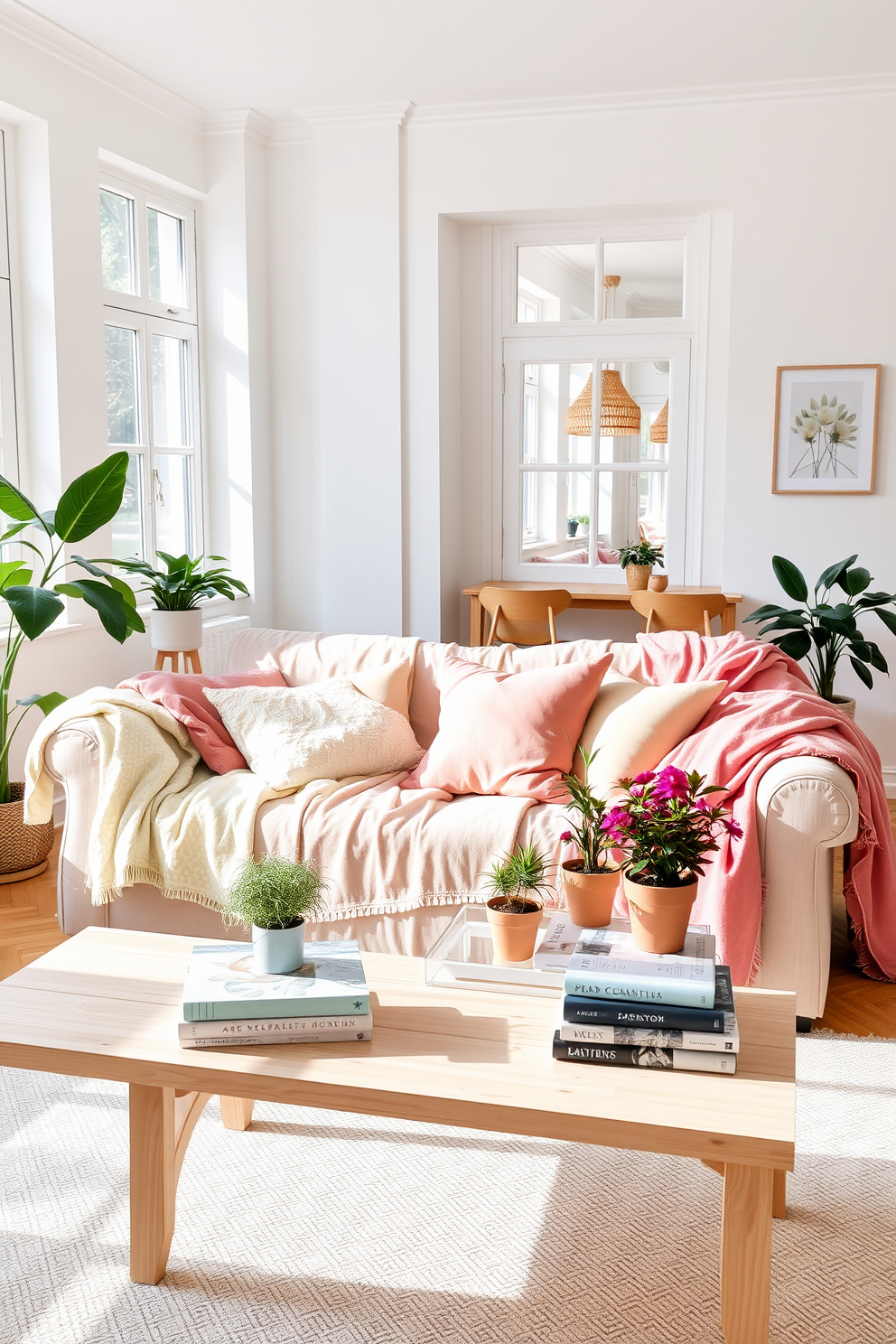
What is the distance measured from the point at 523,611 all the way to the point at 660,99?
2276mm

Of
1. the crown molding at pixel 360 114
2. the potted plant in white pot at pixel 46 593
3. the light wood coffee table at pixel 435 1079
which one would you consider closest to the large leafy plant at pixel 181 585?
the potted plant in white pot at pixel 46 593

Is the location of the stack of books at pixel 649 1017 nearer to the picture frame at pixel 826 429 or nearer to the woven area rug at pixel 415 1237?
the woven area rug at pixel 415 1237

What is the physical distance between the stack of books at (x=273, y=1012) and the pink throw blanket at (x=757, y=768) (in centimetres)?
111

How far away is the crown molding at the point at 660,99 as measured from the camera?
4.74 metres

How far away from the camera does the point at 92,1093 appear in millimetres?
2492

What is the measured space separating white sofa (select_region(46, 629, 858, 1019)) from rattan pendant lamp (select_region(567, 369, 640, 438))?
7.65ft

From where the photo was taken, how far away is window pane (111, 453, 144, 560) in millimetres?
5066

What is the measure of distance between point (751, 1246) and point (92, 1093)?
1501 millimetres

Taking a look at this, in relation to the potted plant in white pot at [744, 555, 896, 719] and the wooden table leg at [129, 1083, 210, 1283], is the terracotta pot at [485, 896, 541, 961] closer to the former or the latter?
the wooden table leg at [129, 1083, 210, 1283]

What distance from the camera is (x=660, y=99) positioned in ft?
16.3

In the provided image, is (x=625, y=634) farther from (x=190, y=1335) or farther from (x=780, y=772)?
(x=190, y=1335)

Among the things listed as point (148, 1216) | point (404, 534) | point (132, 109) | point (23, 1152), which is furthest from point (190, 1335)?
point (132, 109)

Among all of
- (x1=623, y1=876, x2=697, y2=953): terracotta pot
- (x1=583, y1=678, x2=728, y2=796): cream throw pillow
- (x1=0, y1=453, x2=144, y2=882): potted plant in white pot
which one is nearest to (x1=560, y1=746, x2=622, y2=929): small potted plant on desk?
(x1=623, y1=876, x2=697, y2=953): terracotta pot

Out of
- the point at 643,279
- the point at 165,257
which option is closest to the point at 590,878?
the point at 643,279
